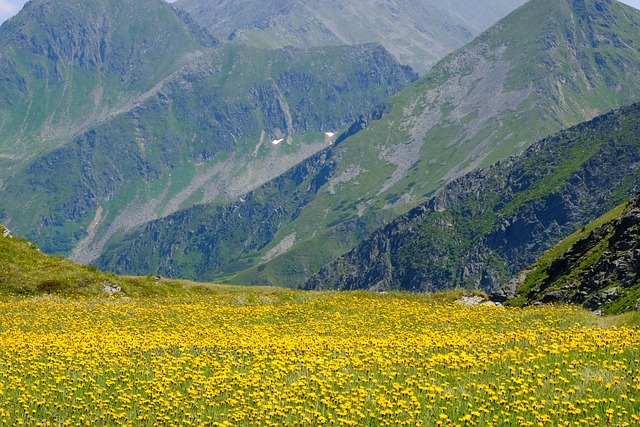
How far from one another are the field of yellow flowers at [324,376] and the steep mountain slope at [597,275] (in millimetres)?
8261

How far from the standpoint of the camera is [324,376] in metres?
18.4

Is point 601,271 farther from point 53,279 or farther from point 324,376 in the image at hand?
point 53,279

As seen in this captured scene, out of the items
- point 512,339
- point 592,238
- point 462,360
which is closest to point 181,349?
point 462,360

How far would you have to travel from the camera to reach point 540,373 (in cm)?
1734

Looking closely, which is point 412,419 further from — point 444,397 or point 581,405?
point 581,405

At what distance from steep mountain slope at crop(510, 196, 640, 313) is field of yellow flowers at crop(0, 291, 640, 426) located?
826 cm

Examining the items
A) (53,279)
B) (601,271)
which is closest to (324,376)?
(601,271)

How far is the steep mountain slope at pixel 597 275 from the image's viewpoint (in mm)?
34938

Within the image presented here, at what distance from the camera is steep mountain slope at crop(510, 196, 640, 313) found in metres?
34.9

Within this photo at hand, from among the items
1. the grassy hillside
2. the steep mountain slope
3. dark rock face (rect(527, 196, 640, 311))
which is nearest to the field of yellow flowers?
the steep mountain slope

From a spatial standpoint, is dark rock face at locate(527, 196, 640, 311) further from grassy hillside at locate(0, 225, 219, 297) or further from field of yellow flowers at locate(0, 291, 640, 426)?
grassy hillside at locate(0, 225, 219, 297)

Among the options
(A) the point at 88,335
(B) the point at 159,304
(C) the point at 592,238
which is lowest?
(C) the point at 592,238

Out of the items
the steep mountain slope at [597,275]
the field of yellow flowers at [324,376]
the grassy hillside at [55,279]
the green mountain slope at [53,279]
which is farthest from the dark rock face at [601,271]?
the green mountain slope at [53,279]

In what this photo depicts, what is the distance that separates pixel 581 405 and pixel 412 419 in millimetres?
3878
